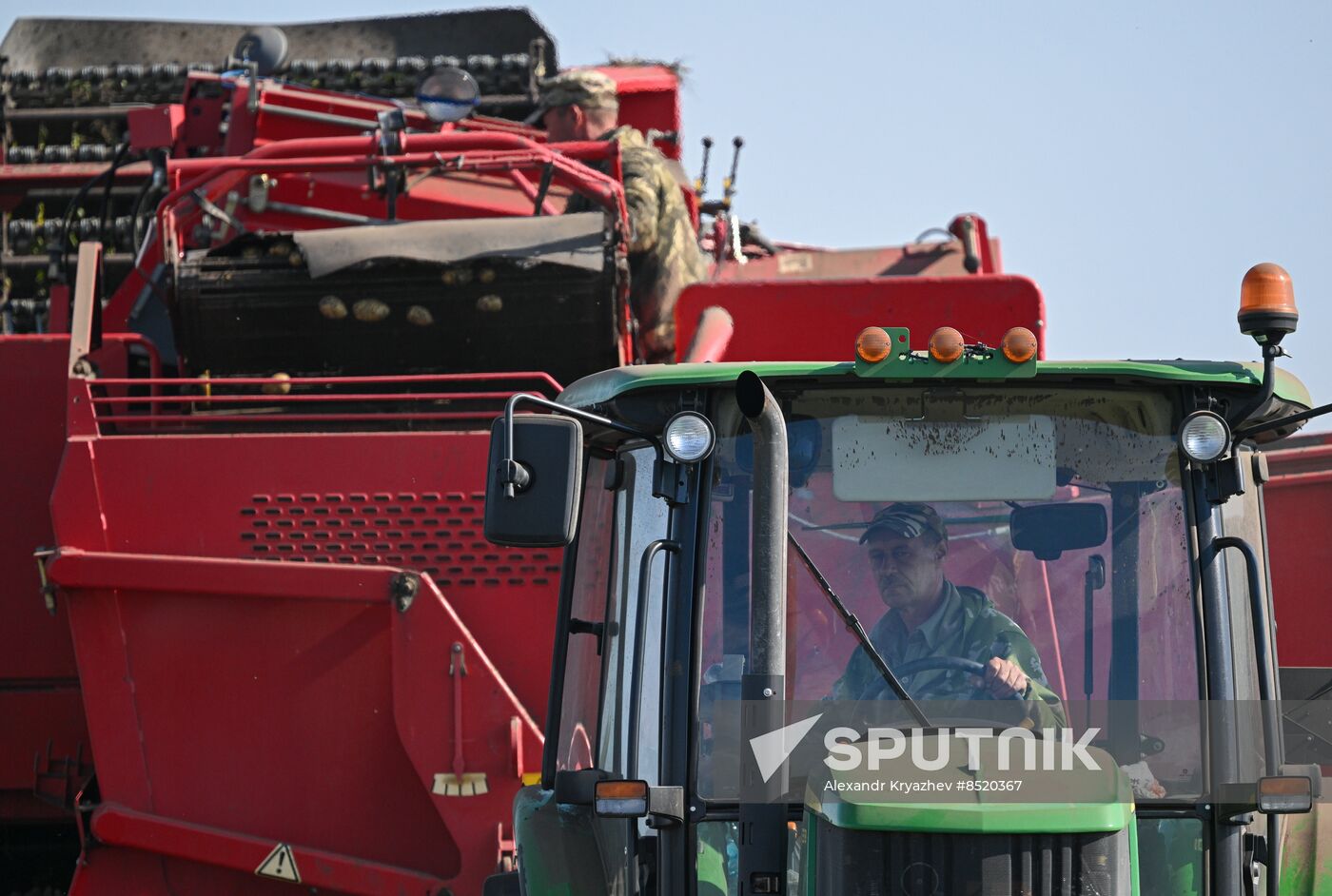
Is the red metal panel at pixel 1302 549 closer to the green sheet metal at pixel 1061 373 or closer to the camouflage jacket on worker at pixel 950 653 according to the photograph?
the green sheet metal at pixel 1061 373

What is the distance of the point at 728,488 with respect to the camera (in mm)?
3180

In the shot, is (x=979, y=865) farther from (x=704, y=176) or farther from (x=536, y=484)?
(x=704, y=176)

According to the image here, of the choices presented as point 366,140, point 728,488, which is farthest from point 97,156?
point 728,488

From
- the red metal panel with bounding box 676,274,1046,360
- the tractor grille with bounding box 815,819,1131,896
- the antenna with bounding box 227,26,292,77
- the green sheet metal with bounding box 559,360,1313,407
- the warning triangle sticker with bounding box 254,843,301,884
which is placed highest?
the antenna with bounding box 227,26,292,77

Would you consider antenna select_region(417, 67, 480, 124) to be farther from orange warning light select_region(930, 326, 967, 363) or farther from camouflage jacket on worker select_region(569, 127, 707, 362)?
orange warning light select_region(930, 326, 967, 363)

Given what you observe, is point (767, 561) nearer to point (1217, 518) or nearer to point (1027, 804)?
point (1027, 804)

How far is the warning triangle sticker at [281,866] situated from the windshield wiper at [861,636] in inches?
104

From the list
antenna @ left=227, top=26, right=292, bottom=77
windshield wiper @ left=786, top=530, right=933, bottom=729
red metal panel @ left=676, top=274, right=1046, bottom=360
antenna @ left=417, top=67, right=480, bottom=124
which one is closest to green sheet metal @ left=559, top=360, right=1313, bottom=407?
windshield wiper @ left=786, top=530, right=933, bottom=729

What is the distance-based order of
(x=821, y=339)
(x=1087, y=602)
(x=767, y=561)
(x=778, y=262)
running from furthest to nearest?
(x=778, y=262) < (x=821, y=339) < (x=1087, y=602) < (x=767, y=561)

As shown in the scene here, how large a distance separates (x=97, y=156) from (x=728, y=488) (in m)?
5.87

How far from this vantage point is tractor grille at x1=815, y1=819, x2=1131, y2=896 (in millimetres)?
2684

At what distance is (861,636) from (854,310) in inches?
107

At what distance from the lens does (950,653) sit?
3051mm

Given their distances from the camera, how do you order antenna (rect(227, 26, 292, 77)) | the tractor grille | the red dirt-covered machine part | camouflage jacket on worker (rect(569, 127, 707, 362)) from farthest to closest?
antenna (rect(227, 26, 292, 77)) < camouflage jacket on worker (rect(569, 127, 707, 362)) < the red dirt-covered machine part < the tractor grille
